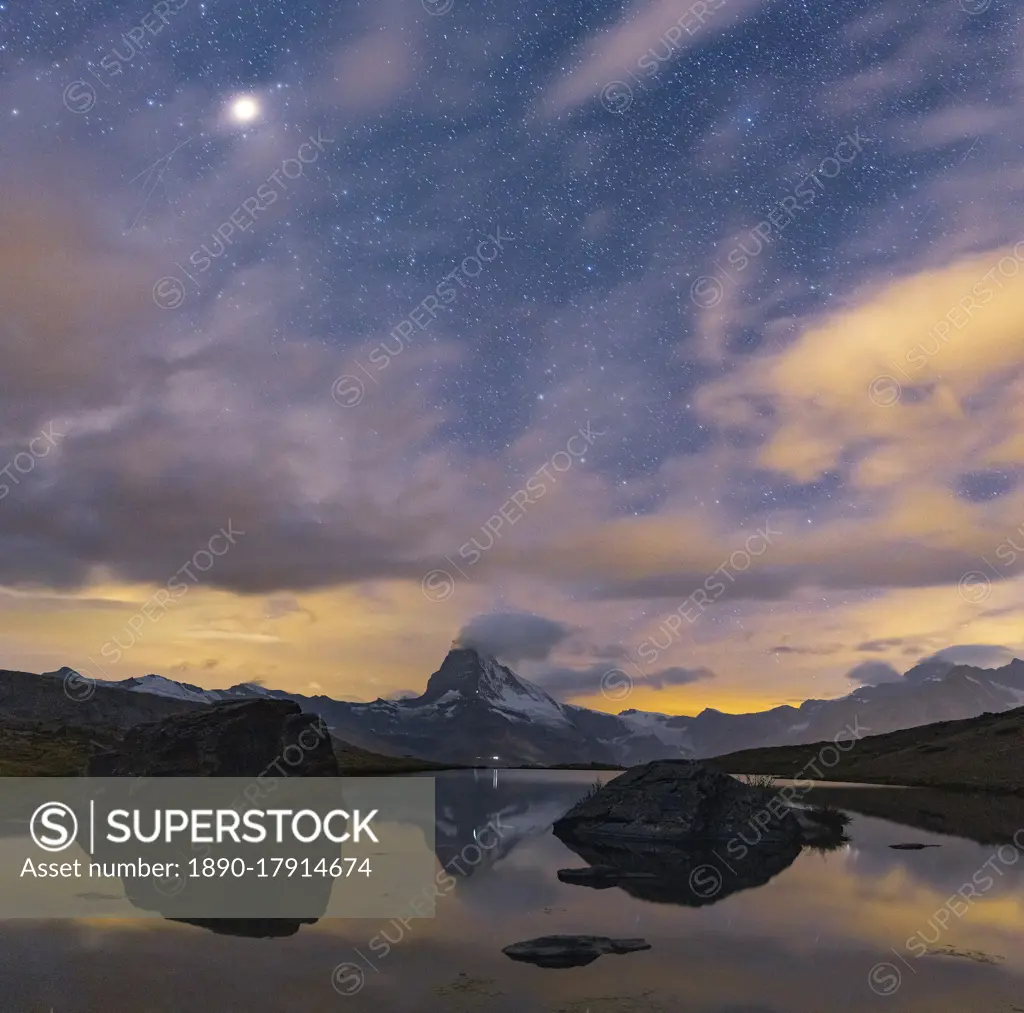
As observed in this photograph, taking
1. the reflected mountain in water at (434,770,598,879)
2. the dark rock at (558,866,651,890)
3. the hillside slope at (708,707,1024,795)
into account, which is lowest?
the hillside slope at (708,707,1024,795)

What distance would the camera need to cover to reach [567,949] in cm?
2319

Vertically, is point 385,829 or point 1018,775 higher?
point 385,829

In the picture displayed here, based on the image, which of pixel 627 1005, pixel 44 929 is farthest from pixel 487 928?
pixel 44 929

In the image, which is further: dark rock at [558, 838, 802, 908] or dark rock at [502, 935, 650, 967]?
dark rock at [558, 838, 802, 908]

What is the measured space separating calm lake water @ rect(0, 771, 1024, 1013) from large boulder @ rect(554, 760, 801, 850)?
15.1 m

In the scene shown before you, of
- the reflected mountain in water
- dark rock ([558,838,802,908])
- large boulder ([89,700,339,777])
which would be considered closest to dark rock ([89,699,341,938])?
large boulder ([89,700,339,777])

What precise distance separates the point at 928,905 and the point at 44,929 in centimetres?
3220

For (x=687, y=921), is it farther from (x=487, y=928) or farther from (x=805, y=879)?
(x=805, y=879)

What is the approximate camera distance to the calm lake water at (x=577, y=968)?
62.2 feet

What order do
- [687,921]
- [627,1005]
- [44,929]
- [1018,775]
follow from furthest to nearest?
[1018,775] < [687,921] < [44,929] < [627,1005]

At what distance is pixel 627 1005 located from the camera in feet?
60.7

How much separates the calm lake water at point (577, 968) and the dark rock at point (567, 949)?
0.49m

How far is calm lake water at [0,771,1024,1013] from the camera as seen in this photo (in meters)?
19.0

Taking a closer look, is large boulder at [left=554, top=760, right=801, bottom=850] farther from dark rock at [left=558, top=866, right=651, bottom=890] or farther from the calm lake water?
the calm lake water
